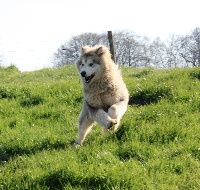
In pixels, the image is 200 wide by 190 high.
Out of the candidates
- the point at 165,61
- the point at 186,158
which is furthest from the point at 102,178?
the point at 165,61

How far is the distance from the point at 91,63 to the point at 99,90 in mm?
736

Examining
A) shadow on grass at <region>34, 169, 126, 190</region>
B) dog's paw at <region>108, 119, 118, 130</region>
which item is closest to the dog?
dog's paw at <region>108, 119, 118, 130</region>

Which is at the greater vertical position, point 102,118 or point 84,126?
point 102,118

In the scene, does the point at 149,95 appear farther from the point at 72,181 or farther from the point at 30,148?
the point at 72,181

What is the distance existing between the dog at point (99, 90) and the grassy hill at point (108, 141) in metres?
0.34

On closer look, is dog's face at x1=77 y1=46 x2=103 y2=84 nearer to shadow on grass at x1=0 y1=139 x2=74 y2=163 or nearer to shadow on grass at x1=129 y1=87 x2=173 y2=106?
shadow on grass at x1=0 y1=139 x2=74 y2=163

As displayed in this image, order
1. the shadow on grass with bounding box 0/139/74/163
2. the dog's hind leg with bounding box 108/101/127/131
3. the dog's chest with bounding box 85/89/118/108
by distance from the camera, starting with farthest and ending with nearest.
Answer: the dog's chest with bounding box 85/89/118/108, the shadow on grass with bounding box 0/139/74/163, the dog's hind leg with bounding box 108/101/127/131

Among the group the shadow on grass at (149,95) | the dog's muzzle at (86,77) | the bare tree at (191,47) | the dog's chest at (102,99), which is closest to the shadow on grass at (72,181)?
the dog's chest at (102,99)

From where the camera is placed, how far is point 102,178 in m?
5.10

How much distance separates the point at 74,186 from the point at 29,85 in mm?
7742

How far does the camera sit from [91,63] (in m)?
8.08

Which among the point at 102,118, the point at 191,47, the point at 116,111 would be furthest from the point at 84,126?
the point at 191,47

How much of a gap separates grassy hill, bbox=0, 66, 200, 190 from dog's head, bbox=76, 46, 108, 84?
1.18 meters

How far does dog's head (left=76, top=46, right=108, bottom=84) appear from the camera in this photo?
7.83m
